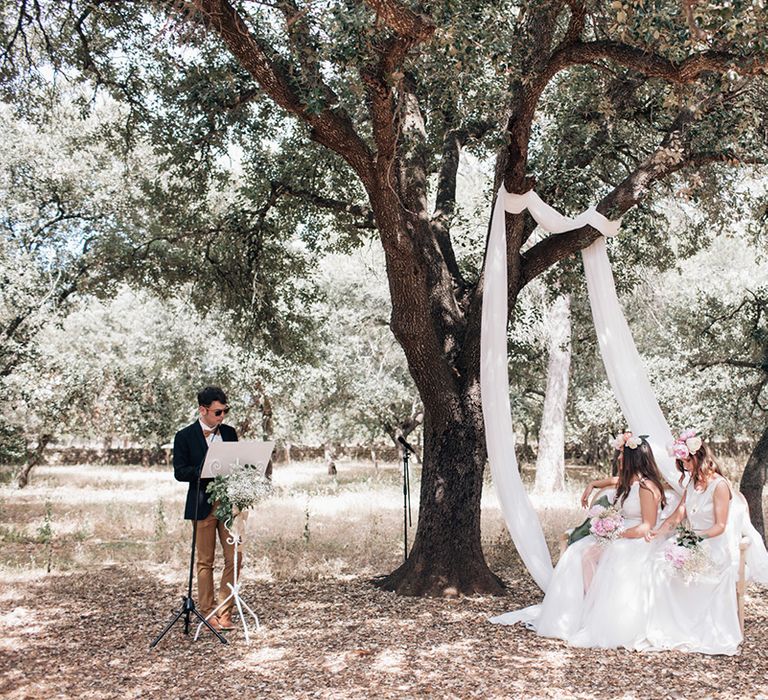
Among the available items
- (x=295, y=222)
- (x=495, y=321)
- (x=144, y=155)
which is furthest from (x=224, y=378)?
(x=495, y=321)

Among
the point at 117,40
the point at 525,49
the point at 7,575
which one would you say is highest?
the point at 117,40

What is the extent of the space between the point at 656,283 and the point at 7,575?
15619mm

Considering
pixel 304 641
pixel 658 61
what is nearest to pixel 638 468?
pixel 304 641

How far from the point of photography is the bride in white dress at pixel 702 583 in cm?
591

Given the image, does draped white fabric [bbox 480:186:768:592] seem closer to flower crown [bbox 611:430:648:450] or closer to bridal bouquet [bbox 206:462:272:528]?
flower crown [bbox 611:430:648:450]

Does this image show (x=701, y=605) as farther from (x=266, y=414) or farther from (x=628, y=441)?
(x=266, y=414)

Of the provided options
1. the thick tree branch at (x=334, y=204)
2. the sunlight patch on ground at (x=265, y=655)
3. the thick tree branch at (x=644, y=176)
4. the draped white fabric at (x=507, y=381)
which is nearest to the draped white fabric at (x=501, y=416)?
the draped white fabric at (x=507, y=381)

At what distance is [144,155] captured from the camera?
535 inches

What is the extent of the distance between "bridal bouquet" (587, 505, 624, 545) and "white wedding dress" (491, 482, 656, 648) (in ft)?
0.20

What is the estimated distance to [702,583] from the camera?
6109mm

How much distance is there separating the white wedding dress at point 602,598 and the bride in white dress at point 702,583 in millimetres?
113

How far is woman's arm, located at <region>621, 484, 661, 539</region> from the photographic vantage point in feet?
20.7

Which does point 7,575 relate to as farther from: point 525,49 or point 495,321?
point 525,49

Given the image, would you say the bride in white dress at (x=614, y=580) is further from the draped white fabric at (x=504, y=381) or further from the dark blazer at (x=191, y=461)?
the dark blazer at (x=191, y=461)
